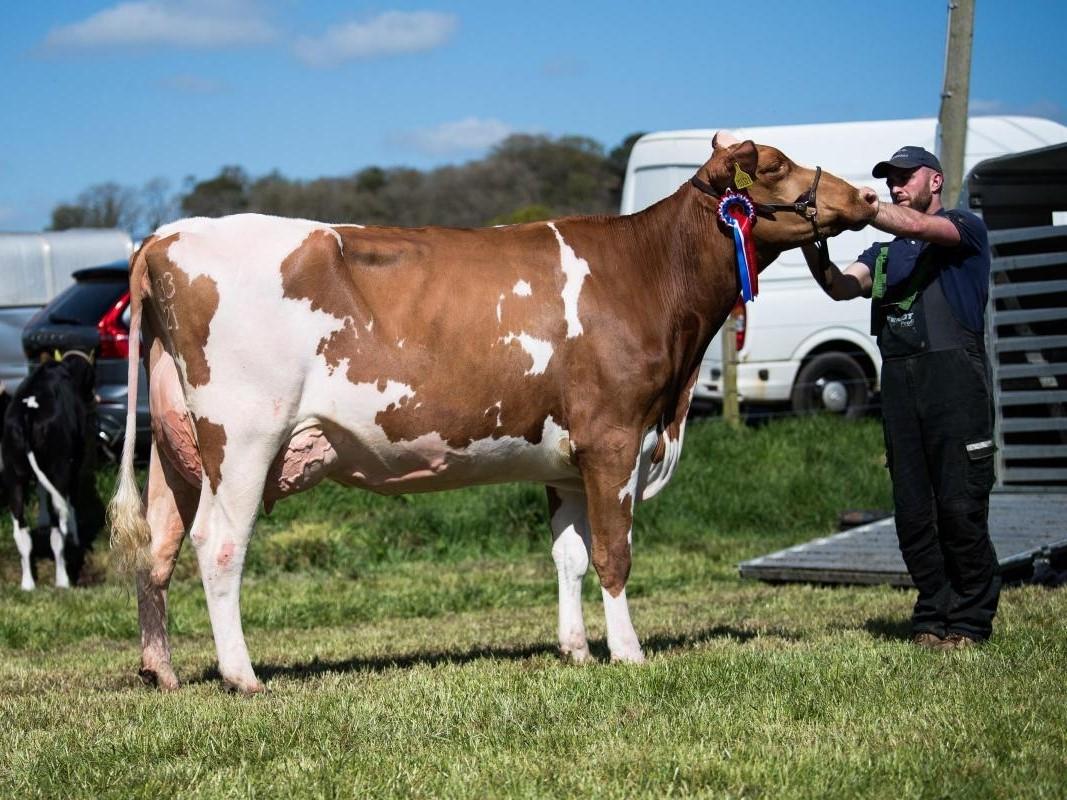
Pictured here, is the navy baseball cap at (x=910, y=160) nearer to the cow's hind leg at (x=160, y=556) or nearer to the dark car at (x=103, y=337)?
the cow's hind leg at (x=160, y=556)

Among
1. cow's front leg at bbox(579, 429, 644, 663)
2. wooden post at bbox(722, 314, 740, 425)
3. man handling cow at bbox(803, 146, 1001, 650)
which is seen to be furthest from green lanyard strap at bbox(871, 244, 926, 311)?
wooden post at bbox(722, 314, 740, 425)

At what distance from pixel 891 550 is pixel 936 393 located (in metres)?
3.64

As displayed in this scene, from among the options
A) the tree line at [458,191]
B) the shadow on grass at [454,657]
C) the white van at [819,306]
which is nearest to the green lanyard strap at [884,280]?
the shadow on grass at [454,657]

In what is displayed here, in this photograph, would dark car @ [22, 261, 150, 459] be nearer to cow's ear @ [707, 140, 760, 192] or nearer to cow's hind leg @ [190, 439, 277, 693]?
cow's hind leg @ [190, 439, 277, 693]

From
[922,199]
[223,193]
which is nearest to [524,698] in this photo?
[922,199]

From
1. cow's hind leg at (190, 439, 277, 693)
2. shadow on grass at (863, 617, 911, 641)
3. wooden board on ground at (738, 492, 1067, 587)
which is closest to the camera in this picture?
cow's hind leg at (190, 439, 277, 693)

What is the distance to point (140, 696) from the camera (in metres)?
6.38

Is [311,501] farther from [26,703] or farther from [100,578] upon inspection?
[26,703]

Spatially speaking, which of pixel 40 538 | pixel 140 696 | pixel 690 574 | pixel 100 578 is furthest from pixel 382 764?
pixel 40 538

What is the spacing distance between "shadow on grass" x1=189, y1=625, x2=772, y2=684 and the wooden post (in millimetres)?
7883

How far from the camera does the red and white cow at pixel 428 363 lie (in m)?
6.18

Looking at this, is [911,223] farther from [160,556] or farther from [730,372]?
[730,372]

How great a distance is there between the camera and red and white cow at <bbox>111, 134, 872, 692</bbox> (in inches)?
243

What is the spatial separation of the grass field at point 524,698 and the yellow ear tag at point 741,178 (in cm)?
226
